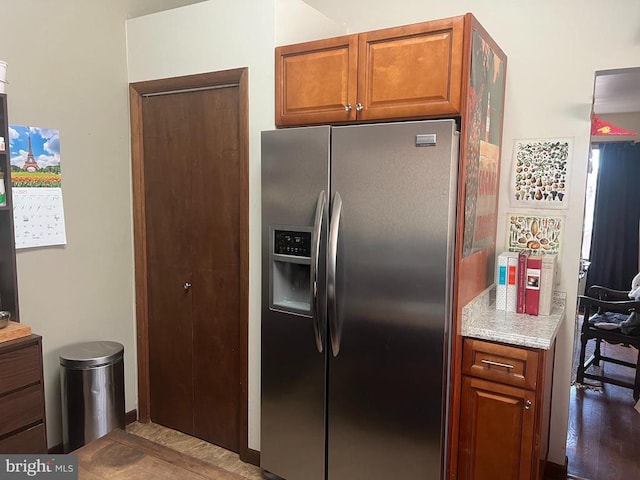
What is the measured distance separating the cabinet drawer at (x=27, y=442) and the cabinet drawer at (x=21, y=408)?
3 cm

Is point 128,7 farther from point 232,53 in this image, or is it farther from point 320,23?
point 320,23

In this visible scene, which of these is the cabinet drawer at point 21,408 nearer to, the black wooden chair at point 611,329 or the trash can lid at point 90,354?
the trash can lid at point 90,354

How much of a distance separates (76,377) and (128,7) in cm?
212

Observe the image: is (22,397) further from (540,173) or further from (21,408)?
(540,173)

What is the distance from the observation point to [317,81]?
2.26 m

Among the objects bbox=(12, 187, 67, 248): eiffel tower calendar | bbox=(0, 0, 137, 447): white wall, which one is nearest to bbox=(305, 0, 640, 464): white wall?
bbox=(0, 0, 137, 447): white wall

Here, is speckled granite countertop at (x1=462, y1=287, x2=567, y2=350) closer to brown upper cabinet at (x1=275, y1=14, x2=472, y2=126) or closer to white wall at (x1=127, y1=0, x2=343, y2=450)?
brown upper cabinet at (x1=275, y1=14, x2=472, y2=126)

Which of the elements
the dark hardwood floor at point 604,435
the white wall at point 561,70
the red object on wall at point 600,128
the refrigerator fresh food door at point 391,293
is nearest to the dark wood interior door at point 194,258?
the refrigerator fresh food door at point 391,293

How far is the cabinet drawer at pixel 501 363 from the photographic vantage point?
6.60 feet

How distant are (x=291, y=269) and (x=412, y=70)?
1.07 meters

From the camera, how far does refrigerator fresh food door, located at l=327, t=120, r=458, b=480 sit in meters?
1.97

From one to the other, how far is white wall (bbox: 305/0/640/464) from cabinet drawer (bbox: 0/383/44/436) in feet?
7.73

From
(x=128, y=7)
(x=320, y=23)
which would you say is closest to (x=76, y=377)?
(x=128, y=7)

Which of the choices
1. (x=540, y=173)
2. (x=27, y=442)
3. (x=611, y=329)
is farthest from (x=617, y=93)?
(x=27, y=442)
